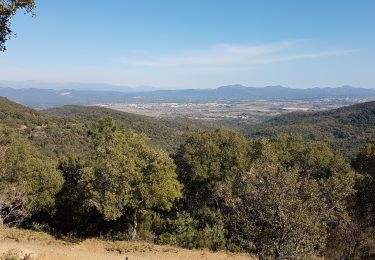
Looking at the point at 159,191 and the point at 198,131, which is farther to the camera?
the point at 198,131

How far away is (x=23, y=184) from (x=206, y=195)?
21.1 meters

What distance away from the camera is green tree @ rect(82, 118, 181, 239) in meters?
34.6

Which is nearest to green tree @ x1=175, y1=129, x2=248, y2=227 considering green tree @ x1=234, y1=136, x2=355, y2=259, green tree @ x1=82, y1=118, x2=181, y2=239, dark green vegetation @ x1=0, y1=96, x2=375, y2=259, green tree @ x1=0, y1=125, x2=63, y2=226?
dark green vegetation @ x1=0, y1=96, x2=375, y2=259

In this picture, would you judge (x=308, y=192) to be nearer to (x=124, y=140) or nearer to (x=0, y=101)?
(x=124, y=140)

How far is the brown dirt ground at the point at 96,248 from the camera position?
2906 cm

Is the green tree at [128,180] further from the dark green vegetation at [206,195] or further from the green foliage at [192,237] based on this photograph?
the green foliage at [192,237]

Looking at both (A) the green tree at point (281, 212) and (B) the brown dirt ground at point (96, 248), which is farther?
(B) the brown dirt ground at point (96, 248)

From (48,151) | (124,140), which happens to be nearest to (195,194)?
(124,140)

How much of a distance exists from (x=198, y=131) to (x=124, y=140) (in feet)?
47.5

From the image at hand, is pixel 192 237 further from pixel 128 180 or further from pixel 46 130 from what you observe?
pixel 46 130

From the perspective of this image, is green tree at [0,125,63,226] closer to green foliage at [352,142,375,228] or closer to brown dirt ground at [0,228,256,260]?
brown dirt ground at [0,228,256,260]

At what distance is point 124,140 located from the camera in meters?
40.1

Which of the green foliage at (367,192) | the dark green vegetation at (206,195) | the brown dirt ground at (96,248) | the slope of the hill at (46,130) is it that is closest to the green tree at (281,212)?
the dark green vegetation at (206,195)

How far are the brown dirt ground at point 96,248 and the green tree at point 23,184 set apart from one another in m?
3.10
